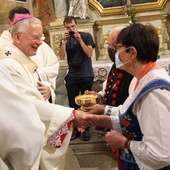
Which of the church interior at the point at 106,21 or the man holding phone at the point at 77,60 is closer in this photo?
the man holding phone at the point at 77,60

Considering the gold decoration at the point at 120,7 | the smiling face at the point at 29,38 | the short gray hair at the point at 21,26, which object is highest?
the short gray hair at the point at 21,26

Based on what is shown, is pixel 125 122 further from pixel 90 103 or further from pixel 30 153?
pixel 30 153

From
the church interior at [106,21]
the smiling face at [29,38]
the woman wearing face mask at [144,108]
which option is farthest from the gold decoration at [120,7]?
the woman wearing face mask at [144,108]

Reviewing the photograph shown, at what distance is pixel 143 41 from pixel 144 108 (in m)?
0.35

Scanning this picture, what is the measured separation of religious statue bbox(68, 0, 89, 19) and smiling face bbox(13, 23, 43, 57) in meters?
4.16

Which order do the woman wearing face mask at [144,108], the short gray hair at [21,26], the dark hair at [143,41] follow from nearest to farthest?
the woman wearing face mask at [144,108] < the dark hair at [143,41] < the short gray hair at [21,26]

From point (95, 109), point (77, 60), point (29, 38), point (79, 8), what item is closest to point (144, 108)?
point (95, 109)

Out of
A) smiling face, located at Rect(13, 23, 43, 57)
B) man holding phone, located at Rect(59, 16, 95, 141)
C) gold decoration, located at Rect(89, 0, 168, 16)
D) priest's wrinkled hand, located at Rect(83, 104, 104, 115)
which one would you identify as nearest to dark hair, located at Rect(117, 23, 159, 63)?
priest's wrinkled hand, located at Rect(83, 104, 104, 115)

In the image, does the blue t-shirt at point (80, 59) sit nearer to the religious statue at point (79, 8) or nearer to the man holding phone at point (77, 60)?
the man holding phone at point (77, 60)

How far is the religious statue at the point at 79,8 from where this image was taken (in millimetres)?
6262

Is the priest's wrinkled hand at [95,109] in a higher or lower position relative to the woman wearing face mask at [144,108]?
lower

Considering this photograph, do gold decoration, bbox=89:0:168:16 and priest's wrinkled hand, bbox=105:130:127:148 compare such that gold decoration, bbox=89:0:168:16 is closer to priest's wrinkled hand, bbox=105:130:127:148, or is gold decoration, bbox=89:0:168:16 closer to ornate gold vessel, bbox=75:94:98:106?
ornate gold vessel, bbox=75:94:98:106

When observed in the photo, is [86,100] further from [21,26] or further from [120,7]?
[120,7]

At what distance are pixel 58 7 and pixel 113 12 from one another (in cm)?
125
